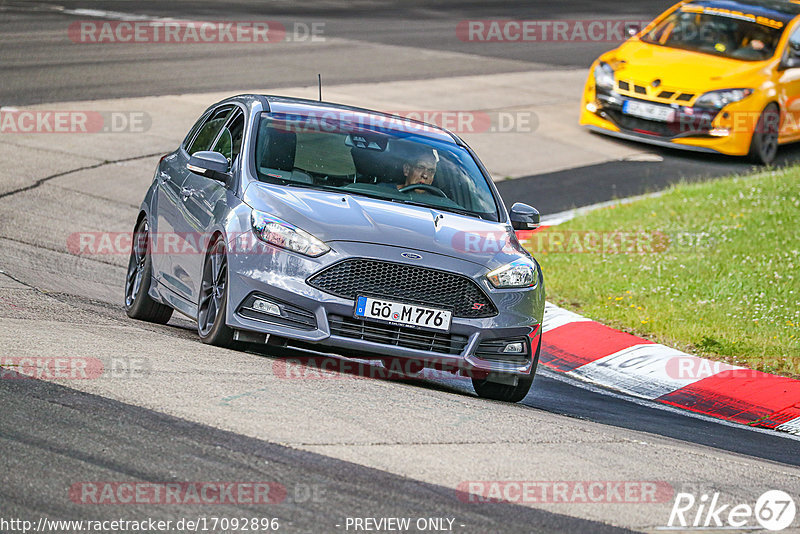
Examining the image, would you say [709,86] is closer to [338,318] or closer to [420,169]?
[420,169]

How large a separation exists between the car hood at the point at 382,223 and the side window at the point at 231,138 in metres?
0.71

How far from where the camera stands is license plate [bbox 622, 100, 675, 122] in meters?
17.9

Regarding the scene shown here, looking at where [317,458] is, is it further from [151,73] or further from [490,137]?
[151,73]

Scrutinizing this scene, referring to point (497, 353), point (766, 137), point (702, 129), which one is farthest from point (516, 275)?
point (766, 137)

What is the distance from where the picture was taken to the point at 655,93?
59.0ft

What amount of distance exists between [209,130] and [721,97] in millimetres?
10169

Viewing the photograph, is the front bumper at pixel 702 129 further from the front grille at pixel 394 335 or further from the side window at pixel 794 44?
the front grille at pixel 394 335

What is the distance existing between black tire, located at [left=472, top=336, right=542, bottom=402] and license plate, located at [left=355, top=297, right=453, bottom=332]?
0.69 m

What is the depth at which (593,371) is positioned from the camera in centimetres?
989

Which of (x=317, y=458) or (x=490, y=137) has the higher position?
(x=317, y=458)

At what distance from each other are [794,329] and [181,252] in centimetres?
510

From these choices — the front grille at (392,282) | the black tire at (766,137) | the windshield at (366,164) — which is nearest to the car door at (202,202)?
the windshield at (366,164)

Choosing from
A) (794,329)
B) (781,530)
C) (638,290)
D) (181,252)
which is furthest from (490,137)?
(781,530)

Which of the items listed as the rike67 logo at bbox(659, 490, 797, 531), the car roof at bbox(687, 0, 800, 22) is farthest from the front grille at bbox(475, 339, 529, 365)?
the car roof at bbox(687, 0, 800, 22)
